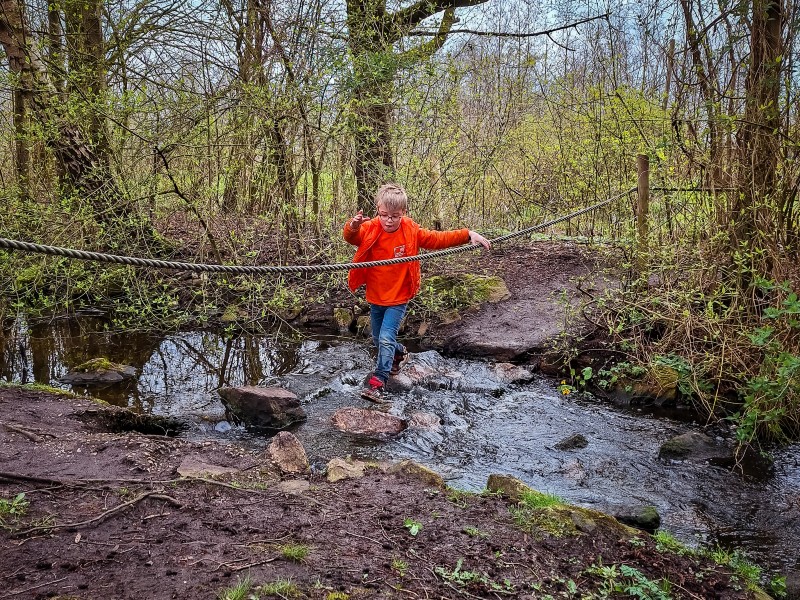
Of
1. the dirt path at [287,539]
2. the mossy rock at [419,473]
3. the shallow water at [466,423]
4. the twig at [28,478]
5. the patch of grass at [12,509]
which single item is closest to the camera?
the dirt path at [287,539]

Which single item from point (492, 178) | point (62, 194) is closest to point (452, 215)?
point (492, 178)

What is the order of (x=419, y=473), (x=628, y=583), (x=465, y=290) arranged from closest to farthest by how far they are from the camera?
(x=628, y=583) → (x=419, y=473) → (x=465, y=290)

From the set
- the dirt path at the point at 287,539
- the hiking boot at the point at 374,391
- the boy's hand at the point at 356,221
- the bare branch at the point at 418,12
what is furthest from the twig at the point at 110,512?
the bare branch at the point at 418,12

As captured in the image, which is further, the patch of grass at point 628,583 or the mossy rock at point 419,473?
the mossy rock at point 419,473

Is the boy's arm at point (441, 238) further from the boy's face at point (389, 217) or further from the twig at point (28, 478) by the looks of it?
the twig at point (28, 478)

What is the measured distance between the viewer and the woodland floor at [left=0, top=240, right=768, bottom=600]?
2.52 metres

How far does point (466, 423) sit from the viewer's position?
19.1ft

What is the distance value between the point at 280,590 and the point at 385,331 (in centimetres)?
382

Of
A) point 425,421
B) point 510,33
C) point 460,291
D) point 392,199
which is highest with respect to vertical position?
point 510,33

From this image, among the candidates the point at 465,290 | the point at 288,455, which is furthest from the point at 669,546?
the point at 465,290

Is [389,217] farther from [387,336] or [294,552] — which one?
[294,552]

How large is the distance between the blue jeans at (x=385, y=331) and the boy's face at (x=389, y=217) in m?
0.81

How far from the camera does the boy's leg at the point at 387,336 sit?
240 inches

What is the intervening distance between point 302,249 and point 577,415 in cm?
479
